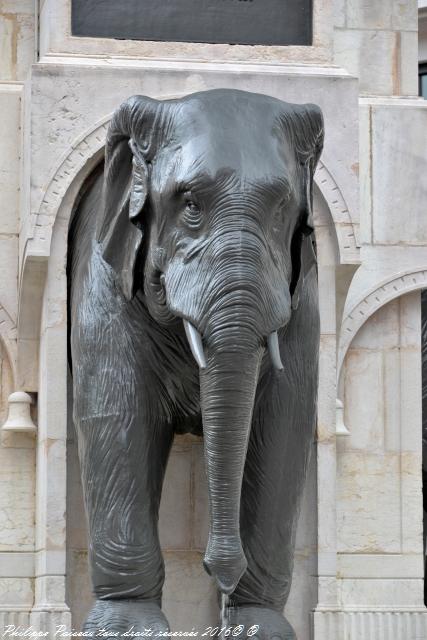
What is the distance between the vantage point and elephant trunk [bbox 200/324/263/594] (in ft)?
25.2

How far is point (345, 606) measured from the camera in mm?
9711

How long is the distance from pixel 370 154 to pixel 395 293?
2.07 ft

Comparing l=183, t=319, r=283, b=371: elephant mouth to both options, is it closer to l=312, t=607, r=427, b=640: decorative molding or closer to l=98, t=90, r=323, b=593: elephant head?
l=98, t=90, r=323, b=593: elephant head

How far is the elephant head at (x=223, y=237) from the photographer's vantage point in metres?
7.67

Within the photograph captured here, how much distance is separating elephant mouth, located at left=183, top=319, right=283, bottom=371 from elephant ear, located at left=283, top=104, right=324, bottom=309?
426 mm

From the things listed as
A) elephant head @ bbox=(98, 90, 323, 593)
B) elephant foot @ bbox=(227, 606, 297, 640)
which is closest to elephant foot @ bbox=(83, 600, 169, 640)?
elephant foot @ bbox=(227, 606, 297, 640)

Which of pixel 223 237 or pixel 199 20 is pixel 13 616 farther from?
pixel 199 20

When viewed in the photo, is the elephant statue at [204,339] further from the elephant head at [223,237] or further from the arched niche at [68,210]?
the arched niche at [68,210]

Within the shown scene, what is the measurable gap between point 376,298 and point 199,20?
1.57 metres

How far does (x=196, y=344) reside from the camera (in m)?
7.66

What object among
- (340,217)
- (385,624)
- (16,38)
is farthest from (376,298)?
(16,38)

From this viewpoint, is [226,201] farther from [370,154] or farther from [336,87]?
[370,154]

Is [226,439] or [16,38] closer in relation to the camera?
[226,439]

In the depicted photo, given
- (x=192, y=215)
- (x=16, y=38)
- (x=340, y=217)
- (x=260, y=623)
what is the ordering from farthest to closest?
(x=16, y=38), (x=340, y=217), (x=260, y=623), (x=192, y=215)
